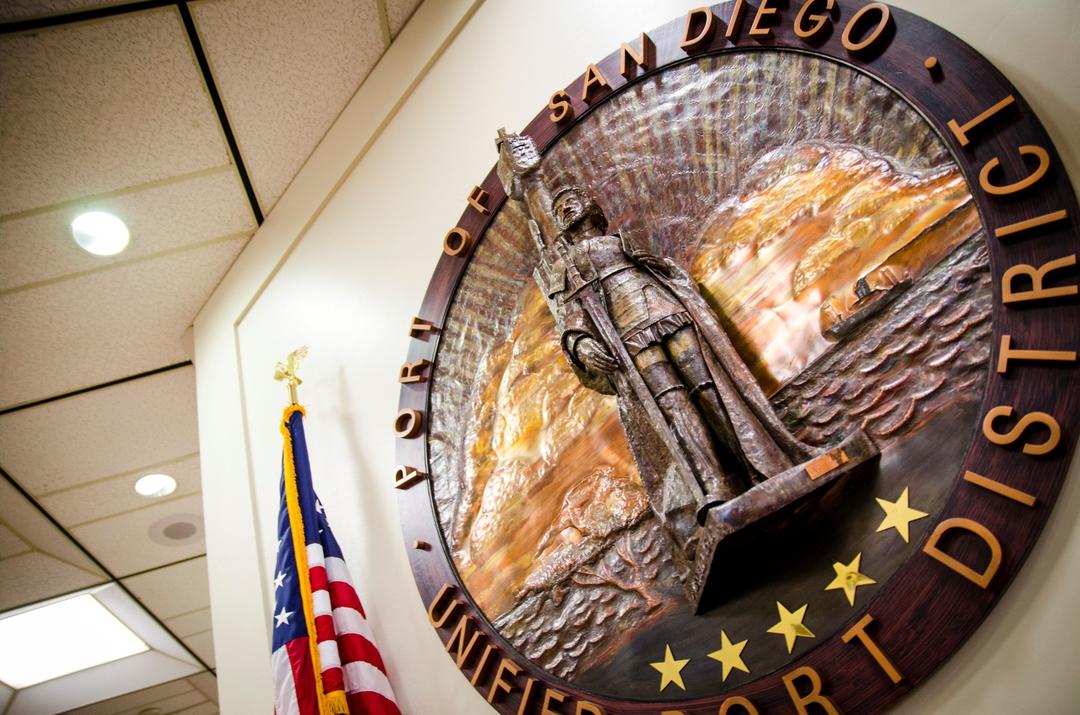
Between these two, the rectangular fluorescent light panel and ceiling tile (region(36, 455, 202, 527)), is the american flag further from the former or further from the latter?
the rectangular fluorescent light panel

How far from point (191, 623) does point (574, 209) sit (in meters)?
4.34

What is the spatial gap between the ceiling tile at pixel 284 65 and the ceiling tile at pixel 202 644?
338 cm

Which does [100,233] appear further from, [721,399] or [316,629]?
[721,399]

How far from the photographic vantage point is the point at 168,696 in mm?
5168

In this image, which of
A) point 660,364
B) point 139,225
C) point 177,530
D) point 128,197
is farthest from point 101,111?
point 177,530

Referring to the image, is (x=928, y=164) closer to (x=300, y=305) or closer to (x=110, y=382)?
(x=300, y=305)

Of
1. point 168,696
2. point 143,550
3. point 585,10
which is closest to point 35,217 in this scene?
point 585,10

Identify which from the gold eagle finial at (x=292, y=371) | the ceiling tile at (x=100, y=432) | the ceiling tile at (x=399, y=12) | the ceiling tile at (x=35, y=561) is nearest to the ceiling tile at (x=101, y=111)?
the ceiling tile at (x=399, y=12)

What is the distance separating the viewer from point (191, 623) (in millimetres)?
4684

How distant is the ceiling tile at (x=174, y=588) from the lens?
428 cm

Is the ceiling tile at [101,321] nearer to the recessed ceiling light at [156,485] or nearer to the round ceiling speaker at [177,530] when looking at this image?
the recessed ceiling light at [156,485]

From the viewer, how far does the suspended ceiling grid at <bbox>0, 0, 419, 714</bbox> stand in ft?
7.27

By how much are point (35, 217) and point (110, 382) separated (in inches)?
35.4

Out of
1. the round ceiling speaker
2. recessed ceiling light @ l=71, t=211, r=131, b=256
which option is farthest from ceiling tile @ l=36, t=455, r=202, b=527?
recessed ceiling light @ l=71, t=211, r=131, b=256
